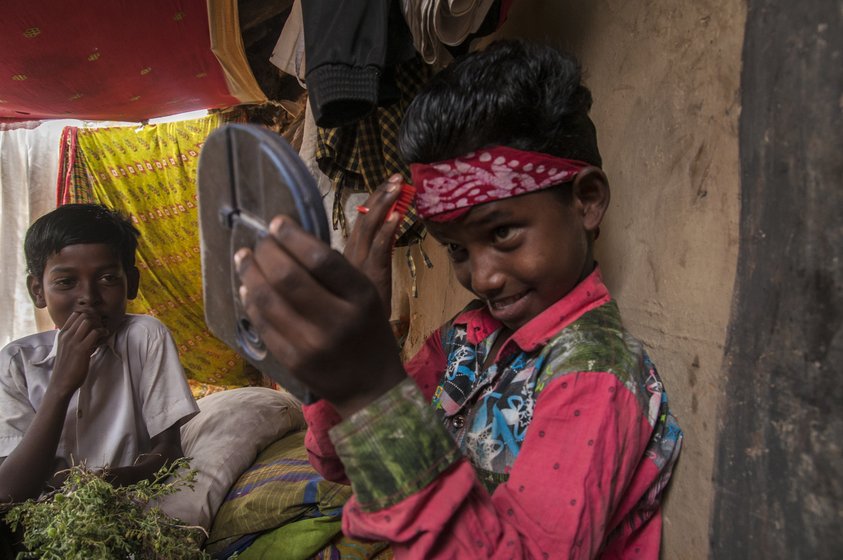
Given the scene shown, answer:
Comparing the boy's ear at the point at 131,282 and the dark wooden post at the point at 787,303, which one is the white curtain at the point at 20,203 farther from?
the dark wooden post at the point at 787,303

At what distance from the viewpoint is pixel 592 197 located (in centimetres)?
106

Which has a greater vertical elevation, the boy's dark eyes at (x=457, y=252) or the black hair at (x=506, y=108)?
the black hair at (x=506, y=108)

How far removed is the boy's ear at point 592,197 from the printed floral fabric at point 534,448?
0.11 metres

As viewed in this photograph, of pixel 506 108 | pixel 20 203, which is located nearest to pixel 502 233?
pixel 506 108

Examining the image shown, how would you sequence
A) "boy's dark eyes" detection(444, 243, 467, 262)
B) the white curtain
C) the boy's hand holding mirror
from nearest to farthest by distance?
the boy's hand holding mirror → "boy's dark eyes" detection(444, 243, 467, 262) → the white curtain

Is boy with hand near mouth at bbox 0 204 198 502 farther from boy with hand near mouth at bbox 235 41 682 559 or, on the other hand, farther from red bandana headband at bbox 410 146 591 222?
red bandana headband at bbox 410 146 591 222

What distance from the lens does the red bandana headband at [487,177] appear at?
97 cm

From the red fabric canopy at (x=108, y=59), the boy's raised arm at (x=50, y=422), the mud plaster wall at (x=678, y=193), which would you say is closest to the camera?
the mud plaster wall at (x=678, y=193)

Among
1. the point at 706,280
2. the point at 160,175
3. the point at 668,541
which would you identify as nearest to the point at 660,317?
the point at 706,280

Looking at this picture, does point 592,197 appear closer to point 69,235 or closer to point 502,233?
point 502,233

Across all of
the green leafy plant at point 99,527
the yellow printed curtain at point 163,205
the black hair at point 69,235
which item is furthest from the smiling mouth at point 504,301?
the yellow printed curtain at point 163,205

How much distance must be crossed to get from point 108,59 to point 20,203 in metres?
1.98

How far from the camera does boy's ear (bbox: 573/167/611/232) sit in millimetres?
1046

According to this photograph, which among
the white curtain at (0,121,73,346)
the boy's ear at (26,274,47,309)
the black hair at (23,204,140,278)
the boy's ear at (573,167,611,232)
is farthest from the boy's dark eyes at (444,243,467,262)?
the white curtain at (0,121,73,346)
